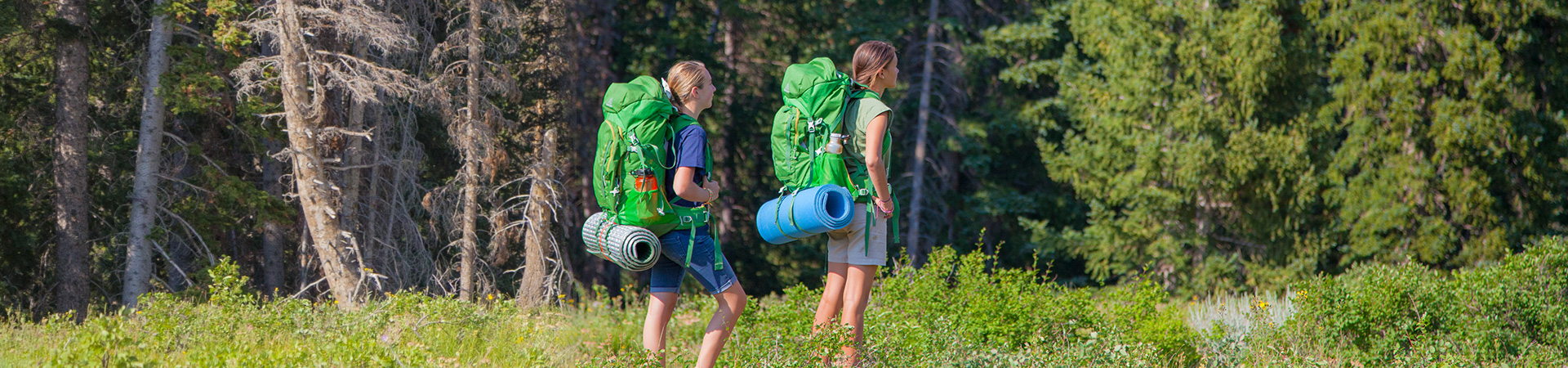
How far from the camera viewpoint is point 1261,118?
15.9 meters

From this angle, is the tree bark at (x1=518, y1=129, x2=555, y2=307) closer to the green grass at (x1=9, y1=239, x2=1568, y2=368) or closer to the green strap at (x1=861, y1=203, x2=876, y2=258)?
the green grass at (x1=9, y1=239, x2=1568, y2=368)

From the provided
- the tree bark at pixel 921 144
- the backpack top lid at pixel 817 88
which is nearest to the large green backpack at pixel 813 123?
the backpack top lid at pixel 817 88

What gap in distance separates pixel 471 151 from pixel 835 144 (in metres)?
10.3

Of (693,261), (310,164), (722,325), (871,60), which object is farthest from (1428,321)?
(310,164)

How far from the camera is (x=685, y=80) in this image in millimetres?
4094

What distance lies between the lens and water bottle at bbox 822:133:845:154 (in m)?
4.29

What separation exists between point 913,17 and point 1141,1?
476cm

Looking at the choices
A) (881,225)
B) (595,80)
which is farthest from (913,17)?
(881,225)

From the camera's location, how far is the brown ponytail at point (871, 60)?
4.41m

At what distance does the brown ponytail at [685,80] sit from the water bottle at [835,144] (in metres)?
0.53

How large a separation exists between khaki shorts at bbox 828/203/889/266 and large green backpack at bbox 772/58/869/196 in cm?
11

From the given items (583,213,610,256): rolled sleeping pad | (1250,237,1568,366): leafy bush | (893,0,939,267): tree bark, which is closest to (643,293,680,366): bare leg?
(583,213,610,256): rolled sleeping pad

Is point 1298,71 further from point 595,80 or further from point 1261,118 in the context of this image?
point 595,80

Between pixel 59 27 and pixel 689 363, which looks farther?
pixel 59 27
